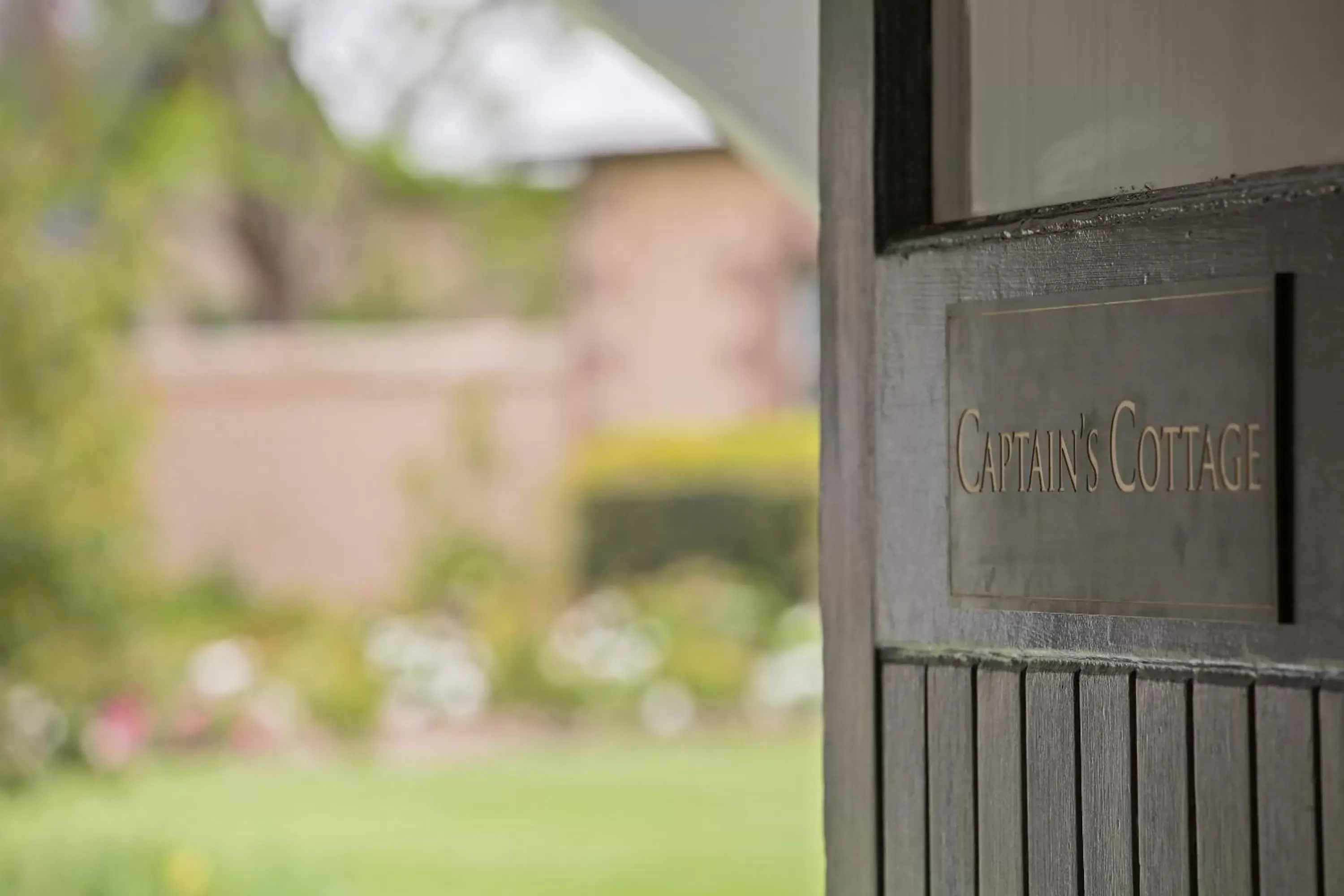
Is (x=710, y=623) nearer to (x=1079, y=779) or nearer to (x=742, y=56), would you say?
(x=742, y=56)

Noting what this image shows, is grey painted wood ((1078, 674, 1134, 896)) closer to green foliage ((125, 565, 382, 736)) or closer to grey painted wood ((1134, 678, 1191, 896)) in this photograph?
grey painted wood ((1134, 678, 1191, 896))

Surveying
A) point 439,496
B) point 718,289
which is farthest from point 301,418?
point 718,289

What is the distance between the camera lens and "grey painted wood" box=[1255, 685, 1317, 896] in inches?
38.0

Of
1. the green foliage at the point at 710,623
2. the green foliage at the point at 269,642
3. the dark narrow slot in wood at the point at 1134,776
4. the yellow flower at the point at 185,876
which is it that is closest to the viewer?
the dark narrow slot in wood at the point at 1134,776

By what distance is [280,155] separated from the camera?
44.5ft

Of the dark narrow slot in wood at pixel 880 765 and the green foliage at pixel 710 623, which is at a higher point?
the dark narrow slot in wood at pixel 880 765

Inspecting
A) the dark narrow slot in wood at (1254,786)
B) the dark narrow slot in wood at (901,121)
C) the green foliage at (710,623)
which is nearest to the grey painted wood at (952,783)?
the dark narrow slot in wood at (1254,786)

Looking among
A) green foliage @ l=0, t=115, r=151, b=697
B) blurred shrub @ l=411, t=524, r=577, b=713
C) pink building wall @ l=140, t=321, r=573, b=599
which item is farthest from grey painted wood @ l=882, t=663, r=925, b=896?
pink building wall @ l=140, t=321, r=573, b=599

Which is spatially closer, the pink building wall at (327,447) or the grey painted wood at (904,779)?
the grey painted wood at (904,779)

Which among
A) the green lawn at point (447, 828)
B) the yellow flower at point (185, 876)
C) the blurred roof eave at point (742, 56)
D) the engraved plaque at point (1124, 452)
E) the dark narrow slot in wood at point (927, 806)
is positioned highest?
the blurred roof eave at point (742, 56)

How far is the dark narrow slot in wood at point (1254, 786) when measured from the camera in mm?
993

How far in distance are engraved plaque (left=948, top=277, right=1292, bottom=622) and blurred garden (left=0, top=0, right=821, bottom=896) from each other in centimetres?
439

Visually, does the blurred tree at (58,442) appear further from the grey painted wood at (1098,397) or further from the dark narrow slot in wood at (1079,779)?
the dark narrow slot in wood at (1079,779)

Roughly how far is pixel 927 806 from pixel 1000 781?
8 cm
